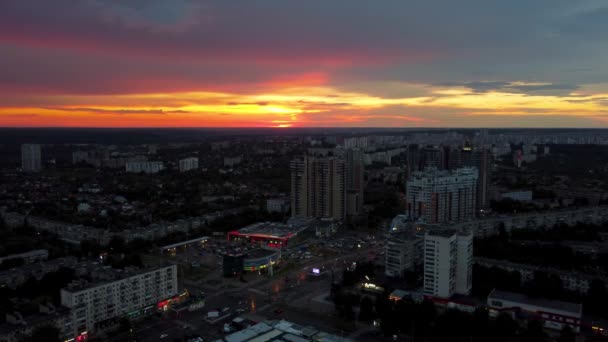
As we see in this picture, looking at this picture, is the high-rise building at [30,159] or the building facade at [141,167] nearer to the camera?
the building facade at [141,167]

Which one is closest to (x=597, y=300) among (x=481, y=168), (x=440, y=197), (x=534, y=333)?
(x=534, y=333)

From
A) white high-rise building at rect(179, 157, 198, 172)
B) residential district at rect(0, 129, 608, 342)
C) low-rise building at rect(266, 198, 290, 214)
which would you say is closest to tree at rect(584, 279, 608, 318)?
residential district at rect(0, 129, 608, 342)

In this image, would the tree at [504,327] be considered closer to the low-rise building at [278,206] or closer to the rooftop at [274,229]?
the rooftop at [274,229]

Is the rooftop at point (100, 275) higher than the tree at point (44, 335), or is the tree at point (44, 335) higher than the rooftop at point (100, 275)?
the rooftop at point (100, 275)

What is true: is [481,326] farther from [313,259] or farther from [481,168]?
[481,168]

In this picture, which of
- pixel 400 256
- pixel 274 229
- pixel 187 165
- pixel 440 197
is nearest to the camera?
pixel 400 256

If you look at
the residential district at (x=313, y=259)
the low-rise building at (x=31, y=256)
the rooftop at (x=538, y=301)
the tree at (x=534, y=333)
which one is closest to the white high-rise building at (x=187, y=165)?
the residential district at (x=313, y=259)

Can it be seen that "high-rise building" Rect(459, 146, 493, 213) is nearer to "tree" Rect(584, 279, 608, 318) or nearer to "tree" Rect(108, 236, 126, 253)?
"tree" Rect(584, 279, 608, 318)
